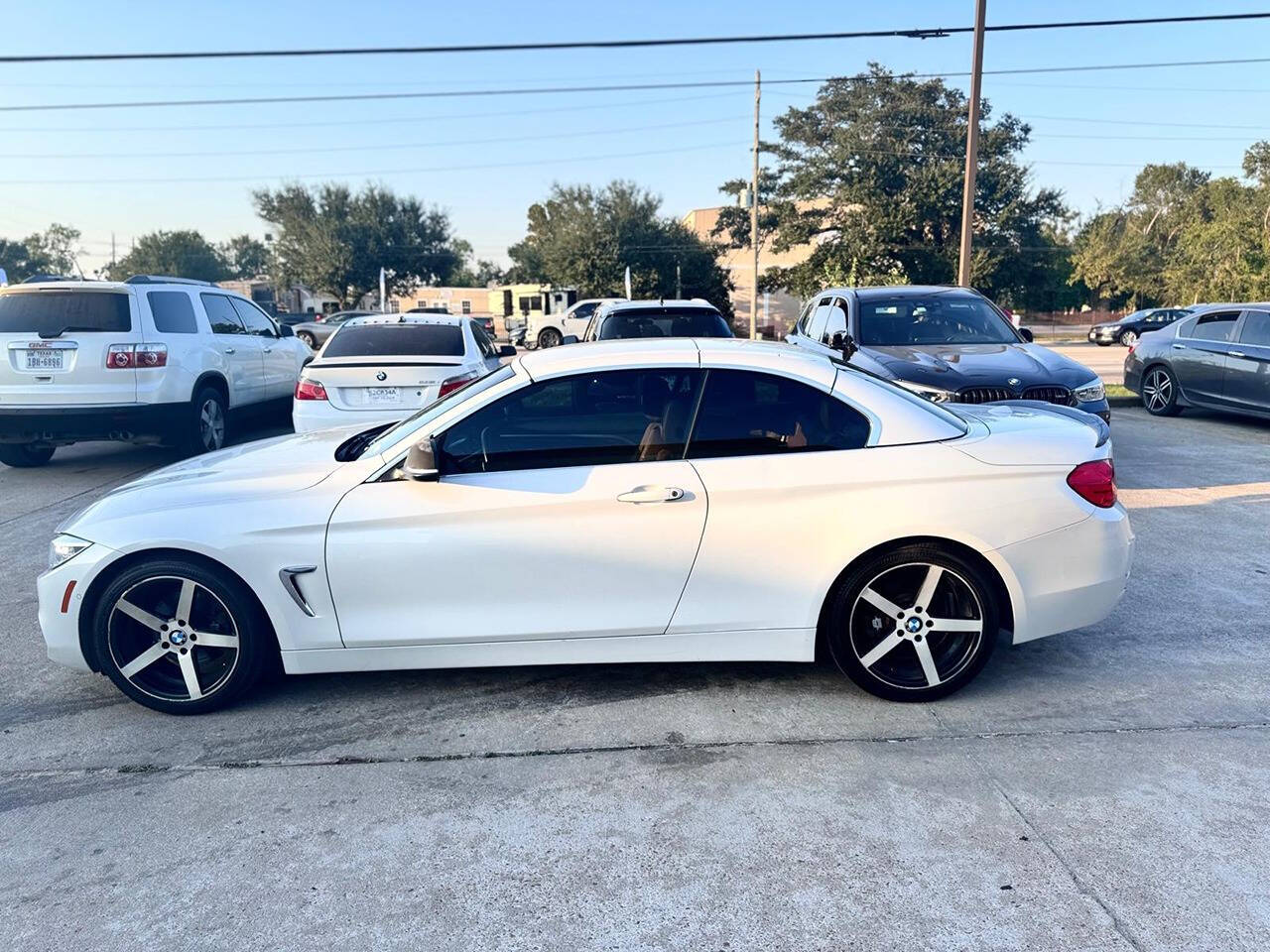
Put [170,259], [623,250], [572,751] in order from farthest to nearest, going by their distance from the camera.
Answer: [170,259] → [623,250] → [572,751]

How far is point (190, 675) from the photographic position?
391cm

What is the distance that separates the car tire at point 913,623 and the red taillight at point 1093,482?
1.86 feet

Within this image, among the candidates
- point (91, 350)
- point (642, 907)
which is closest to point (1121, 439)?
point (642, 907)

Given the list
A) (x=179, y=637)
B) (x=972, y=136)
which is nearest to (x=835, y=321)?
(x=179, y=637)

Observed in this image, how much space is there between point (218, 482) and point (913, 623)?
310 centimetres

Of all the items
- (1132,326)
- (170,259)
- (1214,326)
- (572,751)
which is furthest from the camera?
(170,259)

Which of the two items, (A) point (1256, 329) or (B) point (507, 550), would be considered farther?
(A) point (1256, 329)

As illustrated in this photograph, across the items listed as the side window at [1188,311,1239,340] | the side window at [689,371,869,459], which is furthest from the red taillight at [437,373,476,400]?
the side window at [1188,311,1239,340]

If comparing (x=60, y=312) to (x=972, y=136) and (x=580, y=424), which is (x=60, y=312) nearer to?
(x=580, y=424)

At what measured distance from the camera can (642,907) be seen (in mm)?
2691

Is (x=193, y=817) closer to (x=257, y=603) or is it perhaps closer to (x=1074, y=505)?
(x=257, y=603)

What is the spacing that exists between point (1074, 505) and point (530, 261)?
6627 centimetres

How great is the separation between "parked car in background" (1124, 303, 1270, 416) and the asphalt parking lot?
764cm

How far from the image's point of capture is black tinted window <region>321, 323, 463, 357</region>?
28.0 feet
